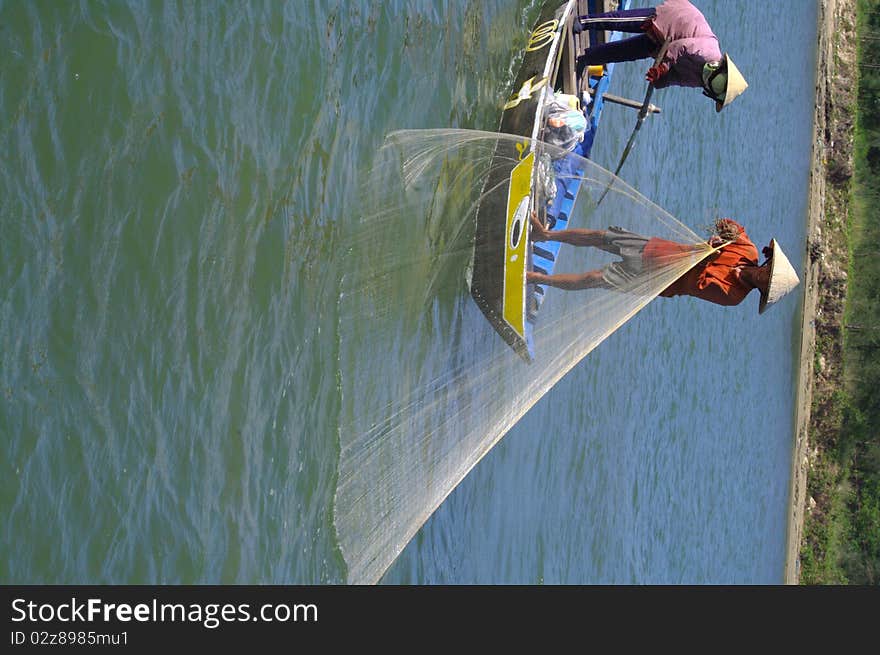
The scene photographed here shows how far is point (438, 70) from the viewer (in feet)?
36.7

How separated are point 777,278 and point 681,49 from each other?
3.42m

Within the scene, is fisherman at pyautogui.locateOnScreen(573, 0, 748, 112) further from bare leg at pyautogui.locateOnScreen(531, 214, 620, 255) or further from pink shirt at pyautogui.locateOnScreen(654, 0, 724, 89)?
bare leg at pyautogui.locateOnScreen(531, 214, 620, 255)

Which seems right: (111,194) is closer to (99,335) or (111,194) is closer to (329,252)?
(99,335)

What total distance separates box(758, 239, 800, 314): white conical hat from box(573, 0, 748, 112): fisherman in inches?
102

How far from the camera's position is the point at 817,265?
27031mm

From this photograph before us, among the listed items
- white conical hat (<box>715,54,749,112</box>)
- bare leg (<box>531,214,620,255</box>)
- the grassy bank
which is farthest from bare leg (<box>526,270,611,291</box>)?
the grassy bank

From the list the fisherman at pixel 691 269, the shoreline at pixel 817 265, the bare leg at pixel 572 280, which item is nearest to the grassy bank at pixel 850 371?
the shoreline at pixel 817 265

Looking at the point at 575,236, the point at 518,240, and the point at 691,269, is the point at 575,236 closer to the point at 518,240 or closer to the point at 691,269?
the point at 518,240

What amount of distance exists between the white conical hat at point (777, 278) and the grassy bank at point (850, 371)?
55.8 ft

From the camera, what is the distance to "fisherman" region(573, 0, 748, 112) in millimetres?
12031

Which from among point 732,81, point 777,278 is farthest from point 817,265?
point 777,278

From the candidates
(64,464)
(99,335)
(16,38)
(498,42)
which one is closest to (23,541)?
(64,464)

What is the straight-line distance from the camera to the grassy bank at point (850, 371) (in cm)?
2572

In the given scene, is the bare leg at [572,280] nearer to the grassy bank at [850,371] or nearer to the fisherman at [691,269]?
the fisherman at [691,269]
